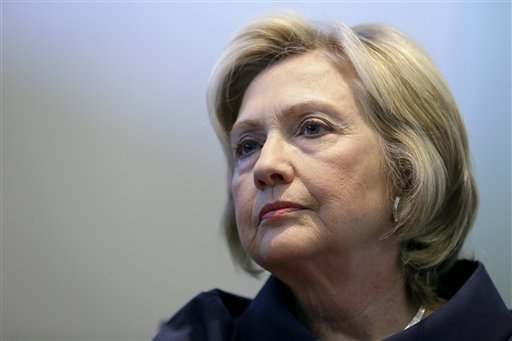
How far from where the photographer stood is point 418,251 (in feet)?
4.02

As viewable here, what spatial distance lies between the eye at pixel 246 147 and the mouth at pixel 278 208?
21 centimetres

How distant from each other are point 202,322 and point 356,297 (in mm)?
380

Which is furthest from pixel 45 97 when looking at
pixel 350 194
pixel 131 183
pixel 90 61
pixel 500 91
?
pixel 500 91

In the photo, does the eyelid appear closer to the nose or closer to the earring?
the nose

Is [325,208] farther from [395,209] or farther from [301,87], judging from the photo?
[301,87]

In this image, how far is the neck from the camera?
1126mm

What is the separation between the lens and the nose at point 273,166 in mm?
1063

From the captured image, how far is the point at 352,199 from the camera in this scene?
1.06 m

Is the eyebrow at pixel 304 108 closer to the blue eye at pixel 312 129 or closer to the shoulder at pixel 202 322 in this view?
the blue eye at pixel 312 129

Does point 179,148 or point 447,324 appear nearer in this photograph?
point 447,324

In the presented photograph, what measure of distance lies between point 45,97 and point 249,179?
82cm

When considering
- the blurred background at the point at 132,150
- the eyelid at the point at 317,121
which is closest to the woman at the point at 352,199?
the eyelid at the point at 317,121

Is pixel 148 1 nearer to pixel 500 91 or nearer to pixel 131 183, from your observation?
pixel 131 183

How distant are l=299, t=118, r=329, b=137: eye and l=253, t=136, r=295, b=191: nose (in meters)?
0.05
